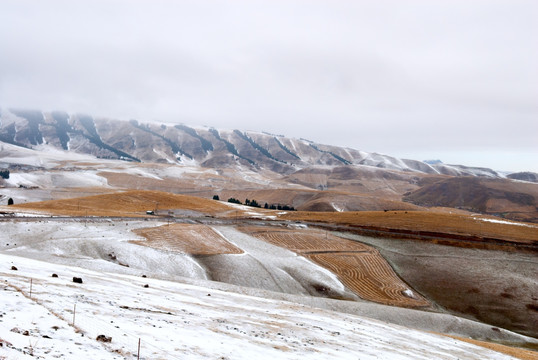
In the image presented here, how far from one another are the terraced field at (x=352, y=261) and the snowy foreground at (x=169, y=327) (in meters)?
27.3

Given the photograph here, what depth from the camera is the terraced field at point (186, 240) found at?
70.6m

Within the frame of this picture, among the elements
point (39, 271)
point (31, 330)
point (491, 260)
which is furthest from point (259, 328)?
point (491, 260)

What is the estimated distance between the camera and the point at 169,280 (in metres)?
47.3

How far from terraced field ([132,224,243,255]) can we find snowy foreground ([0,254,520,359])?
29833mm

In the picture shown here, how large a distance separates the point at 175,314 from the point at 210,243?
52.0 m

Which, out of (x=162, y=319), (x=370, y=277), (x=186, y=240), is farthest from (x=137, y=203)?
(x=162, y=319)

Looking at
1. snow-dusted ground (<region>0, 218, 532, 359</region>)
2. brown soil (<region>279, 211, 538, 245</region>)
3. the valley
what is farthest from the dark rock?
brown soil (<region>279, 211, 538, 245</region>)

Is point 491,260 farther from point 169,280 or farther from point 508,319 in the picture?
point 169,280

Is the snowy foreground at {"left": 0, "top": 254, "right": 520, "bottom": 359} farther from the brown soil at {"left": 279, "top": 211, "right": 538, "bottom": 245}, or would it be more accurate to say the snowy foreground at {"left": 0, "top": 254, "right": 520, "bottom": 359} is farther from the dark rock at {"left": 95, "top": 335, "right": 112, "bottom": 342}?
the brown soil at {"left": 279, "top": 211, "right": 538, "bottom": 245}

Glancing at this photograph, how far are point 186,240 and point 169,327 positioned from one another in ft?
181

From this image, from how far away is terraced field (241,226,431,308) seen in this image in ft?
218

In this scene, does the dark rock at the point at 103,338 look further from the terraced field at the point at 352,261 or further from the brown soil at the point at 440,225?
the brown soil at the point at 440,225

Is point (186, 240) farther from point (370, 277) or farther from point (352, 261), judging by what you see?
point (370, 277)

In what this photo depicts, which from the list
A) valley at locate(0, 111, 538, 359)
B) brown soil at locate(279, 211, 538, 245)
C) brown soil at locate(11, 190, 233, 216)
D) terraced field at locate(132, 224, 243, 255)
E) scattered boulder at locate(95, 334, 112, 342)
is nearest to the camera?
scattered boulder at locate(95, 334, 112, 342)
